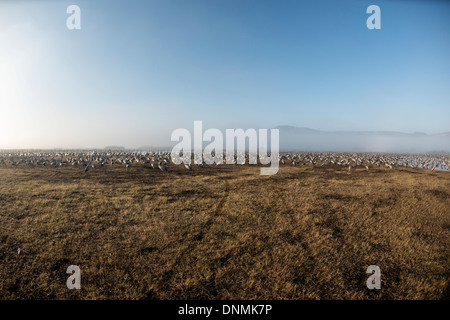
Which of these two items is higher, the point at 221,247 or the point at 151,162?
the point at 151,162

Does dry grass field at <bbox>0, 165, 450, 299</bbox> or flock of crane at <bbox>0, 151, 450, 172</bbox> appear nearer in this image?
dry grass field at <bbox>0, 165, 450, 299</bbox>

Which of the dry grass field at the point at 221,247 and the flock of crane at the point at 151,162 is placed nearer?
the dry grass field at the point at 221,247

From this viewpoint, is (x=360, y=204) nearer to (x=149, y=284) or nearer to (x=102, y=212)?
(x=149, y=284)

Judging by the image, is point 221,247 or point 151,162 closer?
point 221,247

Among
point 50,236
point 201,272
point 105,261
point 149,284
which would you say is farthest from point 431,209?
point 50,236

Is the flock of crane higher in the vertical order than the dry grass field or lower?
higher

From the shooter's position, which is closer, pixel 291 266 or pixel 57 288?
Answer: pixel 57 288

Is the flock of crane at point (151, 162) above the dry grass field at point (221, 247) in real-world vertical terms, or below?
above
